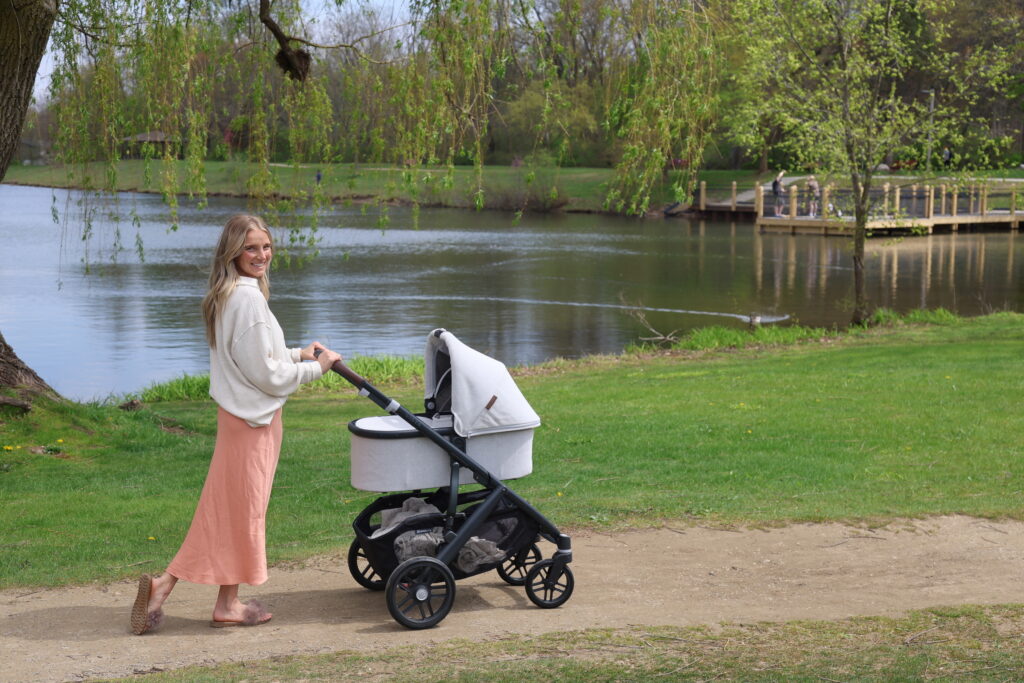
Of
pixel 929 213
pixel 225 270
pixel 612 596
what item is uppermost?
pixel 225 270

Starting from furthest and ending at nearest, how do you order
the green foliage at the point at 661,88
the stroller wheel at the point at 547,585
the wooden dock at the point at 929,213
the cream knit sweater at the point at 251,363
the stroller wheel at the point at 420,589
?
the wooden dock at the point at 929,213 < the green foliage at the point at 661,88 < the stroller wheel at the point at 547,585 < the stroller wheel at the point at 420,589 < the cream knit sweater at the point at 251,363

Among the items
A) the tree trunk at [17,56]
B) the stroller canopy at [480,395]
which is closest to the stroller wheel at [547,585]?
the stroller canopy at [480,395]

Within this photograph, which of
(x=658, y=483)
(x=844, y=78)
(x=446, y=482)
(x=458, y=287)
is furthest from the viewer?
(x=458, y=287)

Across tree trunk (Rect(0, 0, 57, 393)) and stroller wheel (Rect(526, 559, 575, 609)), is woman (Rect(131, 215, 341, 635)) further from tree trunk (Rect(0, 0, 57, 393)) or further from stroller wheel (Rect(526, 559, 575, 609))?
tree trunk (Rect(0, 0, 57, 393))

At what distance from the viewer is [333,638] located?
534 centimetres

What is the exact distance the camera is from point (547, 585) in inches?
232

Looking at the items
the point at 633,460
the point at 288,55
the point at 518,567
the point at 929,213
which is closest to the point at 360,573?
the point at 518,567

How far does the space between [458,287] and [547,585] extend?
25.7 metres

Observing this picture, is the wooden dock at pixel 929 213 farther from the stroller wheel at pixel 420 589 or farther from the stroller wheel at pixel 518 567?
the stroller wheel at pixel 420 589

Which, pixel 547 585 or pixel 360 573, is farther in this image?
pixel 360 573

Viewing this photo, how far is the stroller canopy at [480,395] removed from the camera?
18.0 feet

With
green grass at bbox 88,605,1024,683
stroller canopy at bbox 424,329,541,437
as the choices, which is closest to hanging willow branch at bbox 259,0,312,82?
stroller canopy at bbox 424,329,541,437

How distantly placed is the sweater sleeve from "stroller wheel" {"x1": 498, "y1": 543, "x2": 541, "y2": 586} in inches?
58.8

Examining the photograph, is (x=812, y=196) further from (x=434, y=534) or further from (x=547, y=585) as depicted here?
(x=434, y=534)
